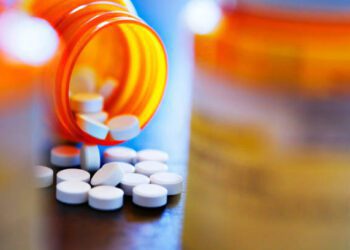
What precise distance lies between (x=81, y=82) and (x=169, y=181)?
0.27m

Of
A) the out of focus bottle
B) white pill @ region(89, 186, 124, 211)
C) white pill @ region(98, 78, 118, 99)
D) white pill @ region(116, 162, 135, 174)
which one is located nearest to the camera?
the out of focus bottle

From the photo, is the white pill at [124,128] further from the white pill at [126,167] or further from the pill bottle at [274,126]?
the pill bottle at [274,126]

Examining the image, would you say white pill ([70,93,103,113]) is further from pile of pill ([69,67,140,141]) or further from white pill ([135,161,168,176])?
white pill ([135,161,168,176])

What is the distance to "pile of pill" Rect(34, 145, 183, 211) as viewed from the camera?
73cm

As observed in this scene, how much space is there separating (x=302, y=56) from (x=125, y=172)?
0.35 meters

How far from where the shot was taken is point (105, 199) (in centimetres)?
72

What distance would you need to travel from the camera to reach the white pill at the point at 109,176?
30.0 inches

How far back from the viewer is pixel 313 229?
0.56 metres

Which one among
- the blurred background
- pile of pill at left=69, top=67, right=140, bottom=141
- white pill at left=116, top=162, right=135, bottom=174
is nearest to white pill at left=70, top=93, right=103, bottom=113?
pile of pill at left=69, top=67, right=140, bottom=141

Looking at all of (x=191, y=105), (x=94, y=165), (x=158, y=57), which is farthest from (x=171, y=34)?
(x=191, y=105)

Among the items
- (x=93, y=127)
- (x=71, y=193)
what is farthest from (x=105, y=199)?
(x=93, y=127)

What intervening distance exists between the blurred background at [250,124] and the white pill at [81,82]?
0.40 m

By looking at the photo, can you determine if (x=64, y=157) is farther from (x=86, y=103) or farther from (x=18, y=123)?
(x=18, y=123)

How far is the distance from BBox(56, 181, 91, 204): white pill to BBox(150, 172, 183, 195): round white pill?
80 mm
